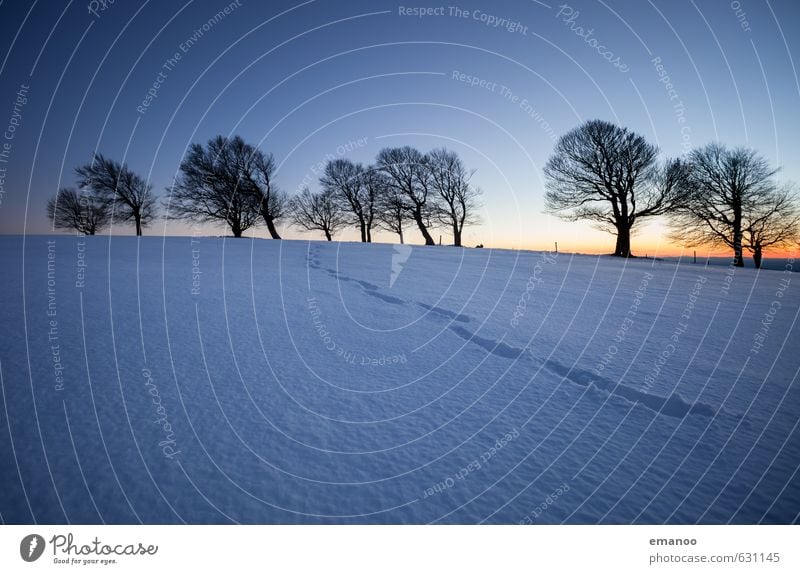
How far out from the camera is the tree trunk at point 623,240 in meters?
26.0

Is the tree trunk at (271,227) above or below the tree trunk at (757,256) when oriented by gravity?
above

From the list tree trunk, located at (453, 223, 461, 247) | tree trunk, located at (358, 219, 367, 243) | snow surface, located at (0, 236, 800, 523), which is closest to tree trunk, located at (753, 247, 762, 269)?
tree trunk, located at (453, 223, 461, 247)

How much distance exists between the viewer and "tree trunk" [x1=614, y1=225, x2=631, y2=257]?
1023 inches

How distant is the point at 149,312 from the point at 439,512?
6095 mm

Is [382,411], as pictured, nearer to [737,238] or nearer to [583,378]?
[583,378]

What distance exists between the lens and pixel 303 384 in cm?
413

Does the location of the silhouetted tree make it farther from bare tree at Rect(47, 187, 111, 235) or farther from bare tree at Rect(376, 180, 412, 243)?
bare tree at Rect(47, 187, 111, 235)

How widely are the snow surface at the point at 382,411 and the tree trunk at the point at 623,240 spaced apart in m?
21.2

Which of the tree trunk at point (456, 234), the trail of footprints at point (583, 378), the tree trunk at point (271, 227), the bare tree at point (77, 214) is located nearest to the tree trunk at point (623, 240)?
the tree trunk at point (456, 234)

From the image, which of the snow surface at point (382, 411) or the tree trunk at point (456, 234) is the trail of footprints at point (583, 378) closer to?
the snow surface at point (382, 411)
